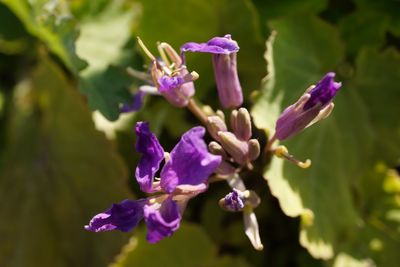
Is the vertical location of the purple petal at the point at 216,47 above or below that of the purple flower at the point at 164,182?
above

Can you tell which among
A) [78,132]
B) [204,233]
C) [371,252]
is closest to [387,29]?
[371,252]

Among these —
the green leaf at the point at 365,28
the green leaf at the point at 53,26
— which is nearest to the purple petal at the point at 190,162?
the green leaf at the point at 53,26

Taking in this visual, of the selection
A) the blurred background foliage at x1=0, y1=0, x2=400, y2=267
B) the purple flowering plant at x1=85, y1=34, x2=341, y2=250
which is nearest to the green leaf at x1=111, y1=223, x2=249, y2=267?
the blurred background foliage at x1=0, y1=0, x2=400, y2=267

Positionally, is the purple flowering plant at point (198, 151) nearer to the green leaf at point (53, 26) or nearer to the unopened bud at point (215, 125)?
the unopened bud at point (215, 125)

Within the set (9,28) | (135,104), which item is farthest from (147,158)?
(9,28)

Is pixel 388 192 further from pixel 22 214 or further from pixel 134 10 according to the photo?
pixel 22 214

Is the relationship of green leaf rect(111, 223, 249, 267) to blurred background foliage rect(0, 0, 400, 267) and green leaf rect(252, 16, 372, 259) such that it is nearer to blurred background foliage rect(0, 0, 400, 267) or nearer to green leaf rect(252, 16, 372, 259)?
blurred background foliage rect(0, 0, 400, 267)

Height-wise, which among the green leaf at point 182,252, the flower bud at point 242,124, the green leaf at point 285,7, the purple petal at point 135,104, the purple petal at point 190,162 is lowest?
the green leaf at point 182,252

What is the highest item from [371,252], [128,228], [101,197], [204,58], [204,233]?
[128,228]
